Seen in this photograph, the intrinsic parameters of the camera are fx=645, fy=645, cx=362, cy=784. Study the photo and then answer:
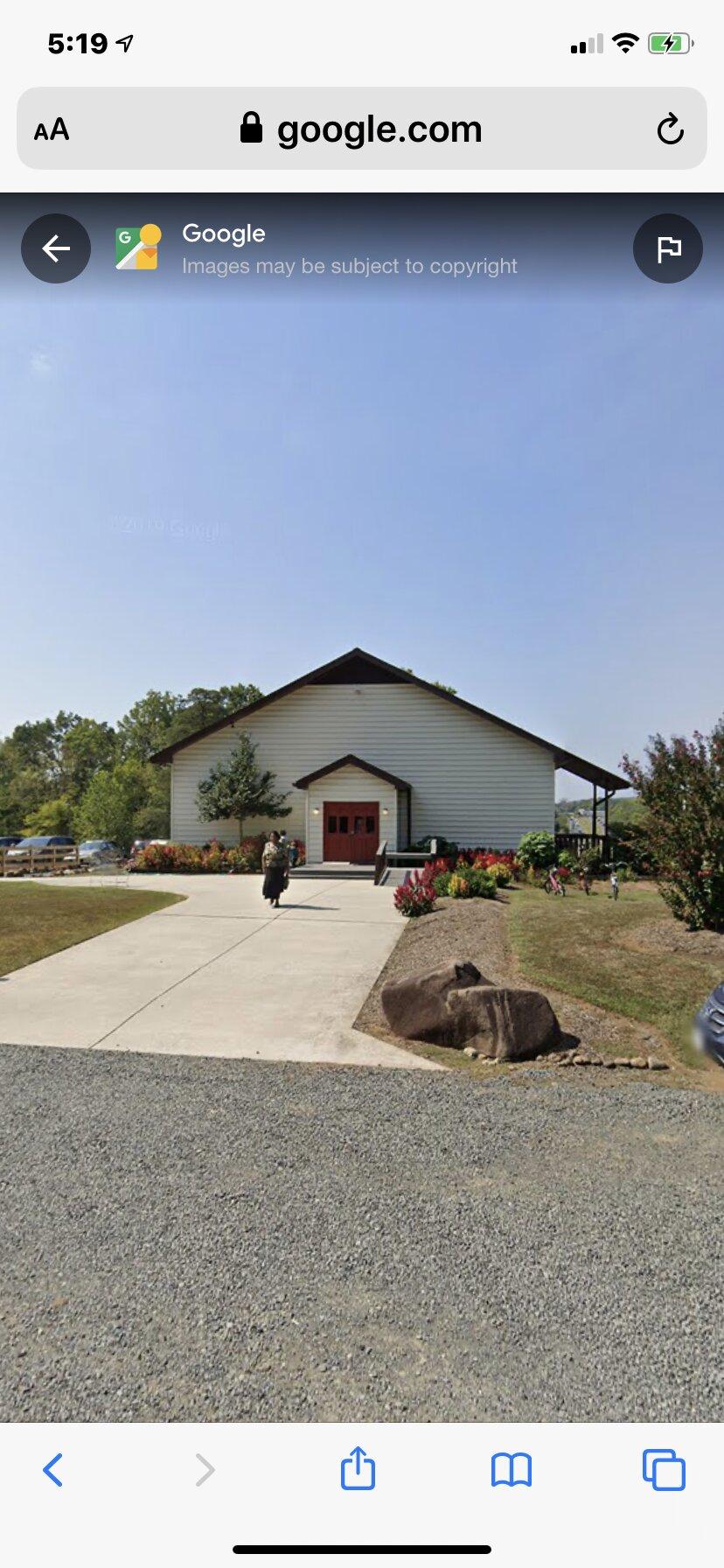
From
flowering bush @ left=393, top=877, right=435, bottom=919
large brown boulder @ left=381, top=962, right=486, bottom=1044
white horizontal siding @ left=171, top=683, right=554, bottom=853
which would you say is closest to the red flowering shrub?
flowering bush @ left=393, top=877, right=435, bottom=919

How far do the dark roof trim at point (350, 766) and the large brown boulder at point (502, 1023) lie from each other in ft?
57.2

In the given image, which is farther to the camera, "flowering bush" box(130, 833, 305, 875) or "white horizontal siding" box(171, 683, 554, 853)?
"white horizontal siding" box(171, 683, 554, 853)

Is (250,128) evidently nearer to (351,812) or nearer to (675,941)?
(675,941)

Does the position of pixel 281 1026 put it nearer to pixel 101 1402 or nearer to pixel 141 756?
pixel 101 1402

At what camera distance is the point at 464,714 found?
24906 millimetres

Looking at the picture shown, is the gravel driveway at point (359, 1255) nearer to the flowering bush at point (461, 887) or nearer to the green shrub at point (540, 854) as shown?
the flowering bush at point (461, 887)

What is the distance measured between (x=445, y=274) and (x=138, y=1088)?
17.4 ft

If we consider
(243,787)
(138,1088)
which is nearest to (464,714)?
(243,787)

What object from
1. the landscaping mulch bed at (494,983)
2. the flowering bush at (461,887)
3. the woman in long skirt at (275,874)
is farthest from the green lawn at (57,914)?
the flowering bush at (461,887)

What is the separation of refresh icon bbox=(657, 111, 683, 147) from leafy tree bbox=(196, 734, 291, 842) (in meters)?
23.4
